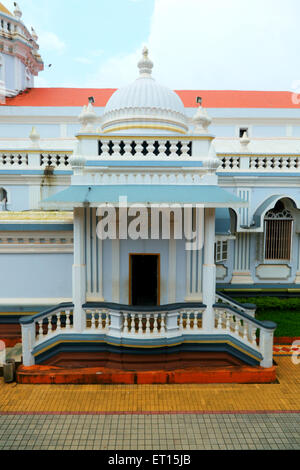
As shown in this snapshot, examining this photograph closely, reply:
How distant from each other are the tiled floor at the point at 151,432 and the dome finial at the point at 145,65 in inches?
351

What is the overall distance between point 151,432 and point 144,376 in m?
1.24

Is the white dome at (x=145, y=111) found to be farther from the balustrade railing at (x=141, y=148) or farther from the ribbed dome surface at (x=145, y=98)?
the balustrade railing at (x=141, y=148)

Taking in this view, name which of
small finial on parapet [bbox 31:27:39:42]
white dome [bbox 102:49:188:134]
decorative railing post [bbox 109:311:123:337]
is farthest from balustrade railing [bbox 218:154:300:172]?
small finial on parapet [bbox 31:27:39:42]

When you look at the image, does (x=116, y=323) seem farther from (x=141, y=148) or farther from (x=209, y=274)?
(x=141, y=148)

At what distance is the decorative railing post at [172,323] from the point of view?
5926 mm

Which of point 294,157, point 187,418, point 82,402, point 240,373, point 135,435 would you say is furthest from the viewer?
point 294,157

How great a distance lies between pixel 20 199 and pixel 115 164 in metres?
4.95

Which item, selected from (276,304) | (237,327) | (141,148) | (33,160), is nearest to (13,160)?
(33,160)

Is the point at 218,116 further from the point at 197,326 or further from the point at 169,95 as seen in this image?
the point at 197,326

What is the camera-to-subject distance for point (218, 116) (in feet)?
60.1

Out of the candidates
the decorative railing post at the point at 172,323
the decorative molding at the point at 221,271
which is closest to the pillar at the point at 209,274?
the decorative railing post at the point at 172,323

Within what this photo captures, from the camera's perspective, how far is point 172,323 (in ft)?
19.6
